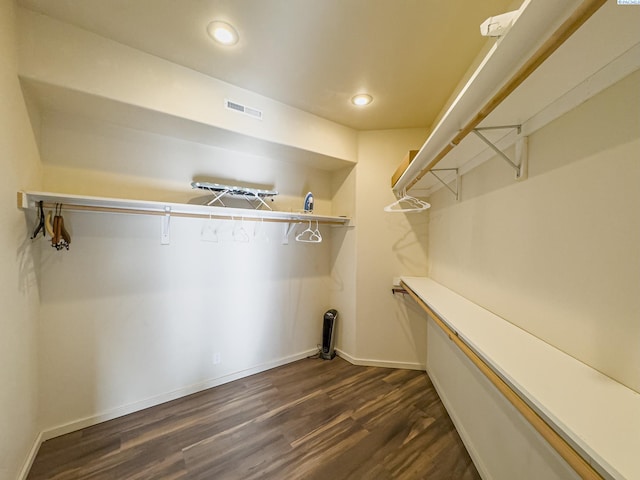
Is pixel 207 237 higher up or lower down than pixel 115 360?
higher up

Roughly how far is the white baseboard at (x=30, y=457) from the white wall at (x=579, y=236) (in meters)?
2.91

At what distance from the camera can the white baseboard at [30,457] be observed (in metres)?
1.41

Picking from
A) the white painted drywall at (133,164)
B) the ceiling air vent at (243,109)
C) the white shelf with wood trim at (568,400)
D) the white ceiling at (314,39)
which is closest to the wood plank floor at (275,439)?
the white shelf with wood trim at (568,400)

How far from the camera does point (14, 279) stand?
135cm

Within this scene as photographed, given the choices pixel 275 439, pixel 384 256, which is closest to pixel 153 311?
pixel 275 439

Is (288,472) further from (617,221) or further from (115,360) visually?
(617,221)

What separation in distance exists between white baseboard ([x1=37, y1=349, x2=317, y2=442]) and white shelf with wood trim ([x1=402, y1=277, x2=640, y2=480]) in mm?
2133

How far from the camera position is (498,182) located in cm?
141

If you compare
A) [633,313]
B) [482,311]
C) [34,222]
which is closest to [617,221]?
[633,313]

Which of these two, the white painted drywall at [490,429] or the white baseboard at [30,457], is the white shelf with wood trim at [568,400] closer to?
the white painted drywall at [490,429]

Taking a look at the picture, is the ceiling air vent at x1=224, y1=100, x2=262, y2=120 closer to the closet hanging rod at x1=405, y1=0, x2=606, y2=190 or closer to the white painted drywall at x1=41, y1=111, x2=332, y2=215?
the white painted drywall at x1=41, y1=111, x2=332, y2=215

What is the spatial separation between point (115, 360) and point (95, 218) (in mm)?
1122

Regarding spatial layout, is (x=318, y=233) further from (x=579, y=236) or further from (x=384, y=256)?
(x=579, y=236)

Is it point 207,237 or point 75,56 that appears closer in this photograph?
point 75,56
